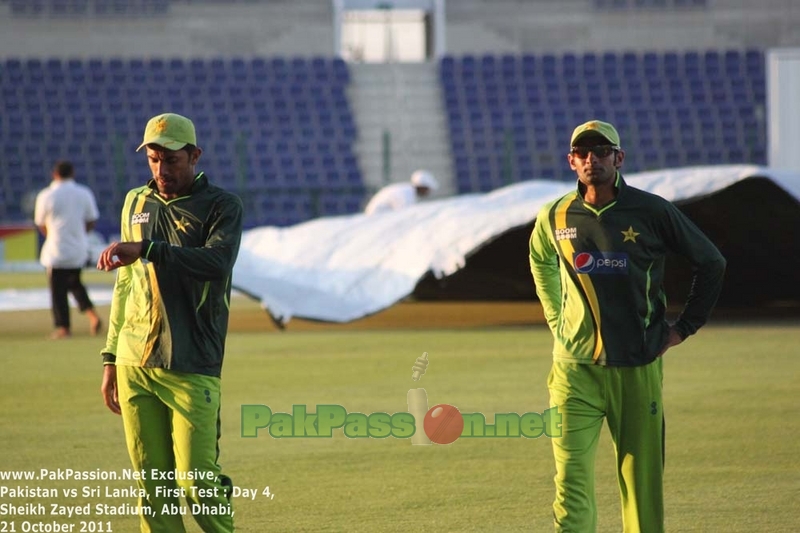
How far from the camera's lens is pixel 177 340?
4.82m

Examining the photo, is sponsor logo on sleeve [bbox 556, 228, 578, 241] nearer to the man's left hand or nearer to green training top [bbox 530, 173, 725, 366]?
green training top [bbox 530, 173, 725, 366]

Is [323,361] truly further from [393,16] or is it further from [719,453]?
[393,16]

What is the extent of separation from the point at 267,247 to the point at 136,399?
497 inches

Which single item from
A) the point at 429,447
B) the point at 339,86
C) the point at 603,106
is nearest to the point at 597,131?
the point at 429,447

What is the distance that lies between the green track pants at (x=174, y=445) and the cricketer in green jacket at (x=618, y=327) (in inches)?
49.6

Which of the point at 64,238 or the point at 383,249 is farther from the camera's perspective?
the point at 383,249

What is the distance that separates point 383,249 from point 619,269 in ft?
37.0

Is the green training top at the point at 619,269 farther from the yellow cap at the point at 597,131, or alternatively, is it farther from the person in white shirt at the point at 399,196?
the person in white shirt at the point at 399,196

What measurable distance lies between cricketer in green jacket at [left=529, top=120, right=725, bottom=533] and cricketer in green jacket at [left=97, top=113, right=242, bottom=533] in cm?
128

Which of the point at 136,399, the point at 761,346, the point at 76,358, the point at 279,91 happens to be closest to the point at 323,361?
the point at 76,358

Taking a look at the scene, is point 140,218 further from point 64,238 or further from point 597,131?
point 64,238

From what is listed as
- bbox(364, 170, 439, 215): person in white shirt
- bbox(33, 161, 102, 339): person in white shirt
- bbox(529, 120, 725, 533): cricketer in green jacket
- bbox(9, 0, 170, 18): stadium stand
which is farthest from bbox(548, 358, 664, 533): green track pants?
bbox(9, 0, 170, 18): stadium stand

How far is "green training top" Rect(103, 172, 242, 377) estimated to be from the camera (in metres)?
4.81

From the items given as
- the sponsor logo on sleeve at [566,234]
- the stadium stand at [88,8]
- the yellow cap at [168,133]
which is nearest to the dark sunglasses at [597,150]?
the sponsor logo on sleeve at [566,234]
